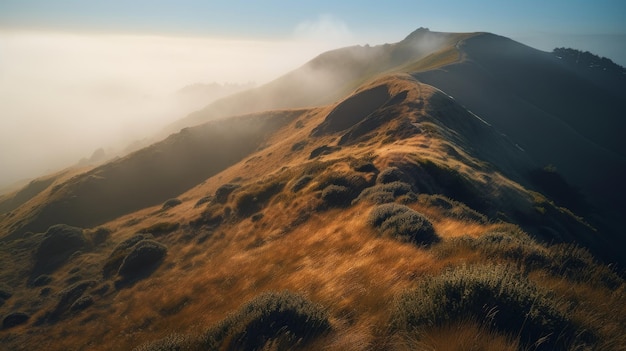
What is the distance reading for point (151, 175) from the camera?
7538 centimetres

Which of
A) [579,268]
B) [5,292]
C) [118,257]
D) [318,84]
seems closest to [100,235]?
[5,292]

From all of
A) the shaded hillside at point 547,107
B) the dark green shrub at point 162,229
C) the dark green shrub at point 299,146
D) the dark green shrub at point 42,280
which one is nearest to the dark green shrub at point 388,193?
the dark green shrub at point 162,229

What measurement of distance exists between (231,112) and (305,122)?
11315 cm

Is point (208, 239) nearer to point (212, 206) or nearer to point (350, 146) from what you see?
point (212, 206)

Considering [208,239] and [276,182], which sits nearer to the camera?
[208,239]

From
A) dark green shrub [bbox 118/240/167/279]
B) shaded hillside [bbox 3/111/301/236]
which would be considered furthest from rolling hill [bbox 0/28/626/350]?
shaded hillside [bbox 3/111/301/236]

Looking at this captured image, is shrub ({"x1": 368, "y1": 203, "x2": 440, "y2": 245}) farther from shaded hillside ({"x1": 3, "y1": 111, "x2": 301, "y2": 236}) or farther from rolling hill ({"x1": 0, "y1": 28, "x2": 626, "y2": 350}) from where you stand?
shaded hillside ({"x1": 3, "y1": 111, "x2": 301, "y2": 236})

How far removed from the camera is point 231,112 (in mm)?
A: 184875

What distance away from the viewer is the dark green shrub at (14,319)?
89.8ft

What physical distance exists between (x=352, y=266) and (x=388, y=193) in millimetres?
12401

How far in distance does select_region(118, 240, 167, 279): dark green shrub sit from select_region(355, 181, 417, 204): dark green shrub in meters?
19.1

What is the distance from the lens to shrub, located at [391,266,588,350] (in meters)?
5.14

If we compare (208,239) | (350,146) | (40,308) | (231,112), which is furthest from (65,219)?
(231,112)

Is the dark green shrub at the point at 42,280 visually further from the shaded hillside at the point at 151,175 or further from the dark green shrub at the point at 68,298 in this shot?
the shaded hillside at the point at 151,175
